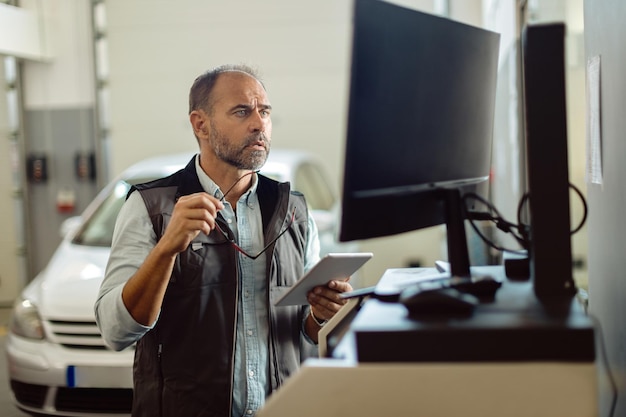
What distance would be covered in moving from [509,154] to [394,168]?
4283mm

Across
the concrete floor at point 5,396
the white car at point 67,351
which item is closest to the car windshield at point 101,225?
the white car at point 67,351

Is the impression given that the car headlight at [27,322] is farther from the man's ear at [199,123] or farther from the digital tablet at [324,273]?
the digital tablet at [324,273]

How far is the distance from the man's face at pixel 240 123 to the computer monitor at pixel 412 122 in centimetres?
69

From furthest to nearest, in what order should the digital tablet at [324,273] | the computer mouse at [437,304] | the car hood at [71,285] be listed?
the car hood at [71,285] < the digital tablet at [324,273] < the computer mouse at [437,304]

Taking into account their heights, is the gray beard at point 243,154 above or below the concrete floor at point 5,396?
above

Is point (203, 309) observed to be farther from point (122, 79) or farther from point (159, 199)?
point (122, 79)

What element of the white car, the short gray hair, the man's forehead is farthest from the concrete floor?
the man's forehead

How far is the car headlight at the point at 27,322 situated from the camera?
4.07 m

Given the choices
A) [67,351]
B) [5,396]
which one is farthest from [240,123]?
[5,396]

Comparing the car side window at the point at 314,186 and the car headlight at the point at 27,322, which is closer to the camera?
the car headlight at the point at 27,322

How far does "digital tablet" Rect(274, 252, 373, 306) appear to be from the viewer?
5.65ft

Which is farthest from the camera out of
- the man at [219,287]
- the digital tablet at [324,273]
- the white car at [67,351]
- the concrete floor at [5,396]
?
the concrete floor at [5,396]

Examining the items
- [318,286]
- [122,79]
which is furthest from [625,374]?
[122,79]

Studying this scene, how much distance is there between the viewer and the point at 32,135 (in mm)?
8562
